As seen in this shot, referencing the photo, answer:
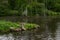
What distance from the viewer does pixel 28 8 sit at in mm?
79562

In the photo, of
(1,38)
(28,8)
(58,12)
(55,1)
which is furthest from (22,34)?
(55,1)

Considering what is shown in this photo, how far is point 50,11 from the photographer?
8300 cm

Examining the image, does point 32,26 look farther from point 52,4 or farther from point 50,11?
point 52,4

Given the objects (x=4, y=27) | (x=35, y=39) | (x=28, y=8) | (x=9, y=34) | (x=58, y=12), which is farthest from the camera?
(x=58, y=12)

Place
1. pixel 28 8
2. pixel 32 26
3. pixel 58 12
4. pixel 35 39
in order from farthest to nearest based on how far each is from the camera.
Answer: pixel 58 12
pixel 28 8
pixel 32 26
pixel 35 39

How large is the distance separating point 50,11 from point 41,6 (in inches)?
152

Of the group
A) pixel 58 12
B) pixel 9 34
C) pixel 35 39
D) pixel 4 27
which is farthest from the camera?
pixel 58 12

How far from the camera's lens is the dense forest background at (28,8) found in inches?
3094

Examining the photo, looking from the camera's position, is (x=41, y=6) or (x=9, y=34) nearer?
(x=9, y=34)

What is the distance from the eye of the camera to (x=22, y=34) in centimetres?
3850

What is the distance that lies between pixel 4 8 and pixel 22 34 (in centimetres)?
4345

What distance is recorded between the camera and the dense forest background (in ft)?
258

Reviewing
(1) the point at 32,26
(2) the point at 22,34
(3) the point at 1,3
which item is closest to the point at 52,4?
(3) the point at 1,3

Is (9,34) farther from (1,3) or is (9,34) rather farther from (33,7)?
(1,3)
